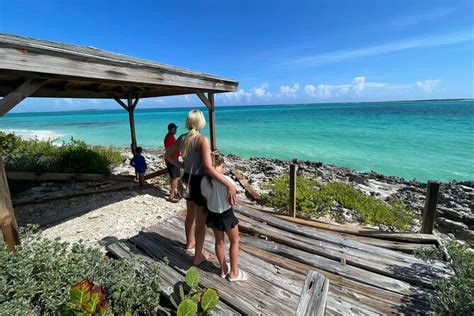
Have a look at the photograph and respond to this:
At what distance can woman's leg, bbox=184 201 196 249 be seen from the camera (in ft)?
10.6

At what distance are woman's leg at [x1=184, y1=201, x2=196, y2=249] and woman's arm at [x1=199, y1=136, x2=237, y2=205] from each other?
0.81m

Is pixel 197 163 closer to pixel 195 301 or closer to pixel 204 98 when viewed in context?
pixel 195 301

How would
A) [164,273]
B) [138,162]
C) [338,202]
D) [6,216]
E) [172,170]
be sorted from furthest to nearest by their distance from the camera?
[138,162], [338,202], [172,170], [164,273], [6,216]

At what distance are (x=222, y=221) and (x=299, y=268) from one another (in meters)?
1.37

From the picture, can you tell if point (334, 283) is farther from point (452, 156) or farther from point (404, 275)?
point (452, 156)

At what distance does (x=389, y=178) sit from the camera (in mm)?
11570

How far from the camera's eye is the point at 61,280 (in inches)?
95.2

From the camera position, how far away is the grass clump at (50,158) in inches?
286

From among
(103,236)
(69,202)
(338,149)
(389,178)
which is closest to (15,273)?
(103,236)

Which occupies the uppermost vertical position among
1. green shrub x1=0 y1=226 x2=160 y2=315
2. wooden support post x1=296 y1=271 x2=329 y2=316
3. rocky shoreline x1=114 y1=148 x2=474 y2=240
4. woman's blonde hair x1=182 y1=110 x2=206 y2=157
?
woman's blonde hair x1=182 y1=110 x2=206 y2=157

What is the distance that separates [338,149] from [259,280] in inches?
748

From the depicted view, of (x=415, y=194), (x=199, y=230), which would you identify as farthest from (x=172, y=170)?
(x=415, y=194)

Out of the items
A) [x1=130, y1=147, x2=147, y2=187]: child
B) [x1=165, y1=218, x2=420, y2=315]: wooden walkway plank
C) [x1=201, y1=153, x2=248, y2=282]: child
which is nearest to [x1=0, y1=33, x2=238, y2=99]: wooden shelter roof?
[x1=201, y1=153, x2=248, y2=282]: child

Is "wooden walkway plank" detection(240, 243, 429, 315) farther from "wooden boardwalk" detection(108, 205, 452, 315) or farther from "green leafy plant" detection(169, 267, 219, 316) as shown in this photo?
"green leafy plant" detection(169, 267, 219, 316)
